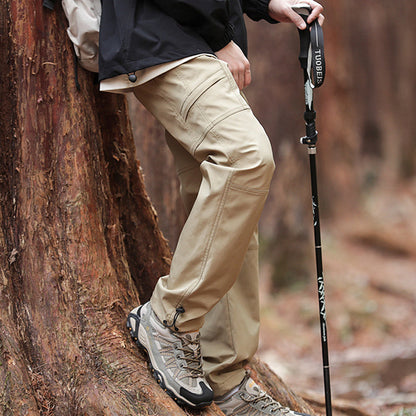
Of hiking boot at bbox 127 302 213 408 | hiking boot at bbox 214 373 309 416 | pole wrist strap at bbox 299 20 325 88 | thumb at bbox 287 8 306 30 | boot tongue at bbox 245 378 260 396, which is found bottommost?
hiking boot at bbox 214 373 309 416

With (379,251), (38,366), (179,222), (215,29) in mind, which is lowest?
(379,251)

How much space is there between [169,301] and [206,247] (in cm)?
26

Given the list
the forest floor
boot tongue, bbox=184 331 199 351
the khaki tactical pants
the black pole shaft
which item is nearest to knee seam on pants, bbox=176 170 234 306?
the khaki tactical pants

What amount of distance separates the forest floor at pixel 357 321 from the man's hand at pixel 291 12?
224 cm

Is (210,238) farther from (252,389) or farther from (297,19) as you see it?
(297,19)

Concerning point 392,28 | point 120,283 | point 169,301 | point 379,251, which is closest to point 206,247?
point 169,301

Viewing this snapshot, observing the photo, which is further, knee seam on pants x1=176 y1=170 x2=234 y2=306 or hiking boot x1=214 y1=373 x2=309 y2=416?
hiking boot x1=214 y1=373 x2=309 y2=416

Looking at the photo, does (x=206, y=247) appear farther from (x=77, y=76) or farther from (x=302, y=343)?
(x=302, y=343)

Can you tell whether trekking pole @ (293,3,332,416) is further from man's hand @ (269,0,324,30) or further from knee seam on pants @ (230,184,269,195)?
knee seam on pants @ (230,184,269,195)

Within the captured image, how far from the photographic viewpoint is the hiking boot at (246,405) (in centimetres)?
264

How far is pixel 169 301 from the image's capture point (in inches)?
92.0

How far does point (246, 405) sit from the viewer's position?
2.66 m

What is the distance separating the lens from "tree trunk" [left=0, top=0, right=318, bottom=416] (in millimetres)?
2422

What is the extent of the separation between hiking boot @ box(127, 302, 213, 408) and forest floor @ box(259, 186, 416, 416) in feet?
5.49
